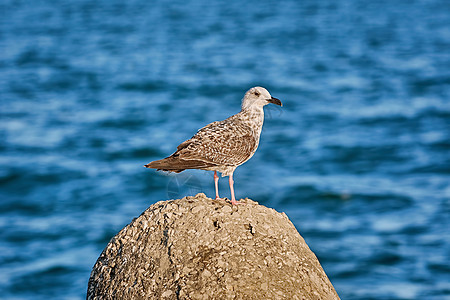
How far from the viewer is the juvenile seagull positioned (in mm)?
9695

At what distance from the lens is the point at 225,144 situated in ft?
33.0

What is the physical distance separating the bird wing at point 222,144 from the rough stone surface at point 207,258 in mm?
744

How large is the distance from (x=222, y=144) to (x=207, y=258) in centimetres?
215

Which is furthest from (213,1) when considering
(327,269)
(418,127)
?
(327,269)

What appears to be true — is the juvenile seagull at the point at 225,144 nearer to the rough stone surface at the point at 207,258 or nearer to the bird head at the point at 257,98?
the bird head at the point at 257,98

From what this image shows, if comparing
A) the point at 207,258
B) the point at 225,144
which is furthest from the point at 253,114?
the point at 207,258

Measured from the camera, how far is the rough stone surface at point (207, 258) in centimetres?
833

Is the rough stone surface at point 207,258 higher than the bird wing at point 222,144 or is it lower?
lower

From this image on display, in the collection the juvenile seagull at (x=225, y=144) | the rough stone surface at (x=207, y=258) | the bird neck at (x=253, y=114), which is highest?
the bird neck at (x=253, y=114)

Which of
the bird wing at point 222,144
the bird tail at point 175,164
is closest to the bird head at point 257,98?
the bird wing at point 222,144

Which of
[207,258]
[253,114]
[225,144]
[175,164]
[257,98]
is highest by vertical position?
[257,98]

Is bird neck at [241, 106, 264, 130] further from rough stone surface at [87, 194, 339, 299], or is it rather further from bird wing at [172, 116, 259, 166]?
rough stone surface at [87, 194, 339, 299]

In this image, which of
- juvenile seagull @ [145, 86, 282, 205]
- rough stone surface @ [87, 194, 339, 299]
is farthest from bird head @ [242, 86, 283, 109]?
rough stone surface @ [87, 194, 339, 299]

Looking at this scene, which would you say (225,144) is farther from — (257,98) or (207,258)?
(207,258)
